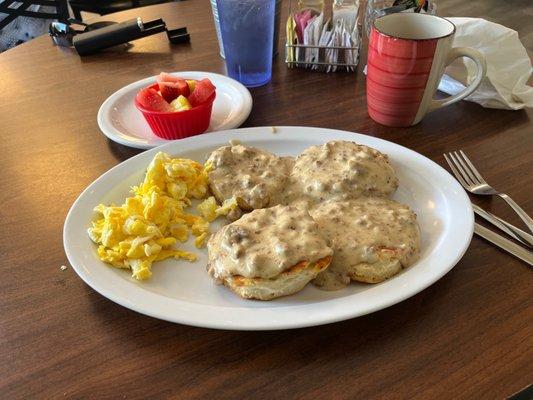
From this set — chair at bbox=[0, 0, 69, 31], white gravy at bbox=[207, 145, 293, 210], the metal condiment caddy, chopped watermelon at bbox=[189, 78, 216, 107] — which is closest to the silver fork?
white gravy at bbox=[207, 145, 293, 210]

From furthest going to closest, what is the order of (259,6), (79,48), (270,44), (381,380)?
(79,48), (270,44), (259,6), (381,380)

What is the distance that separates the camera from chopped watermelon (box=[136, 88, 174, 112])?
4.11 ft

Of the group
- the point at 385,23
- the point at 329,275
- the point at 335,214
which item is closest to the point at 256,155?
the point at 335,214

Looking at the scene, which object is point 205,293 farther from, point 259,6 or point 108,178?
point 259,6

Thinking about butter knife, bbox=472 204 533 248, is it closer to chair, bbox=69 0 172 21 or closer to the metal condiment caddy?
the metal condiment caddy

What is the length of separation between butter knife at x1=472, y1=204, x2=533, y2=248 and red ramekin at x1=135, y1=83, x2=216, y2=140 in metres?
0.72

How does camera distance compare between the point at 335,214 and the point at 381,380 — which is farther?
the point at 335,214

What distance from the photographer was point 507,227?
0.96m

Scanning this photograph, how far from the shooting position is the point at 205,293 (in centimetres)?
87

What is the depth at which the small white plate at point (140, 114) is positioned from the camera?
1277 mm

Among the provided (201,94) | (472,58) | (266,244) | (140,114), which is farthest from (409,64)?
(140,114)

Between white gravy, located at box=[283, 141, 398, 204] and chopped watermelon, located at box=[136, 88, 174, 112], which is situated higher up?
chopped watermelon, located at box=[136, 88, 174, 112]

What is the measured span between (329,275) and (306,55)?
3.05ft

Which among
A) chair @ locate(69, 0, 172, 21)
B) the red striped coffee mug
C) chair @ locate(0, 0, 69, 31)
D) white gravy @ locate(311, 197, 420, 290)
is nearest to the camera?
white gravy @ locate(311, 197, 420, 290)
